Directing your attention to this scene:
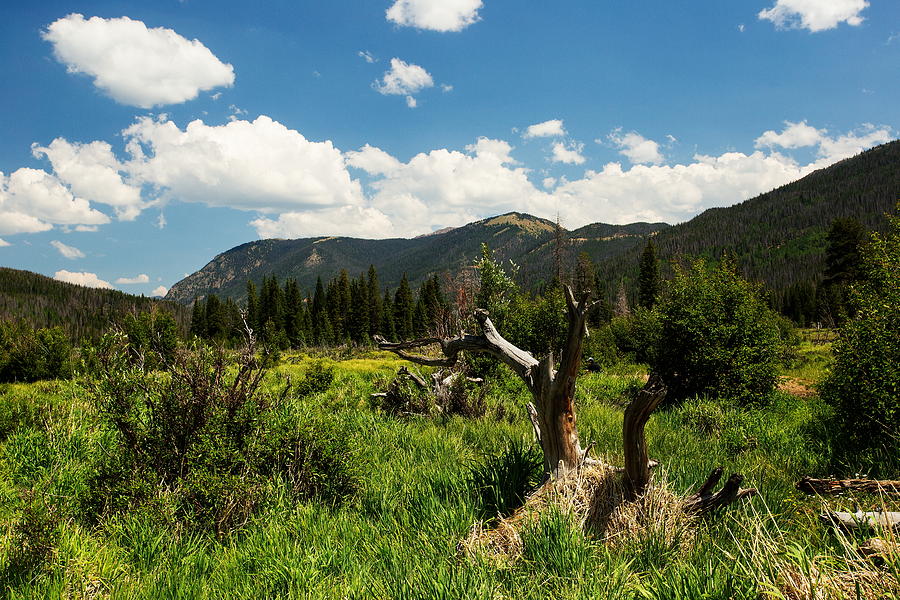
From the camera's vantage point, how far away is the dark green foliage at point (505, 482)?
154 inches

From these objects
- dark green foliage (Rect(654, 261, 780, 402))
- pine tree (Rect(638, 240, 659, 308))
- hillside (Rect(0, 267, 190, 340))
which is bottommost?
dark green foliage (Rect(654, 261, 780, 402))

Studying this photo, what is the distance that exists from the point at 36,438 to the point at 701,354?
14340mm

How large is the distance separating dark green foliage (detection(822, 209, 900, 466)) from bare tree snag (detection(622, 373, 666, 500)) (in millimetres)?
5245

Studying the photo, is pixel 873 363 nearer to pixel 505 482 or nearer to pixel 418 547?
pixel 505 482

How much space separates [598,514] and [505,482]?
0.87 m

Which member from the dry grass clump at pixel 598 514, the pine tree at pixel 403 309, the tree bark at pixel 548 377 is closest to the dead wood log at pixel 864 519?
the dry grass clump at pixel 598 514

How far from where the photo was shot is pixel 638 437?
3477 mm

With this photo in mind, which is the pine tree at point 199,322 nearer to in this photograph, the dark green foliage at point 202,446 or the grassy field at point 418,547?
the grassy field at point 418,547

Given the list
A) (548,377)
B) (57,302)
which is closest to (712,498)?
(548,377)

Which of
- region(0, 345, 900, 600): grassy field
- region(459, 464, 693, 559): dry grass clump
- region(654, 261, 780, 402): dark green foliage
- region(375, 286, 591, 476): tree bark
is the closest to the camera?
region(0, 345, 900, 600): grassy field

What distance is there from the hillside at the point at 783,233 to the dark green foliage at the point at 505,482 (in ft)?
483

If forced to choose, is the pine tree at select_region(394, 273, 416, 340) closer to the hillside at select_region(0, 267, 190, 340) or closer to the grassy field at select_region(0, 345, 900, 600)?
the grassy field at select_region(0, 345, 900, 600)

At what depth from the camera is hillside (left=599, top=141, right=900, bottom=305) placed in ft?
454

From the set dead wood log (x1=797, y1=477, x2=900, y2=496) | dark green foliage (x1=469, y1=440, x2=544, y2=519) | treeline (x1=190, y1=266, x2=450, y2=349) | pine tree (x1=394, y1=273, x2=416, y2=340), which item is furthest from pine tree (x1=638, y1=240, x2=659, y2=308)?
dead wood log (x1=797, y1=477, x2=900, y2=496)
